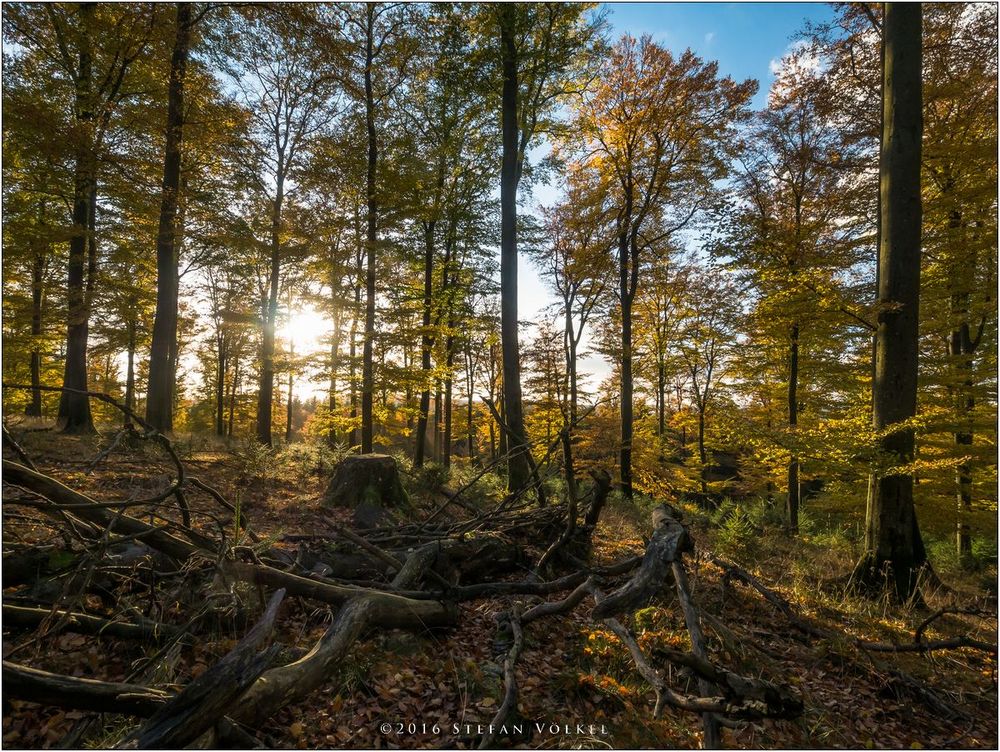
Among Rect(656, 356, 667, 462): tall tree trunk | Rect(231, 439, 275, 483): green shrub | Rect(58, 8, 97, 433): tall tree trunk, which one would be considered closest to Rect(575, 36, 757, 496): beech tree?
Rect(656, 356, 667, 462): tall tree trunk

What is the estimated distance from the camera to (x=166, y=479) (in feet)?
20.5

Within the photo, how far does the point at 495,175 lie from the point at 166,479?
11.9m

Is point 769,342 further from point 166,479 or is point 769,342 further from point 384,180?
point 166,479

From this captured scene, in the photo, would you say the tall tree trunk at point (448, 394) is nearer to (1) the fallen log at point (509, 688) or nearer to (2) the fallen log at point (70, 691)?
(1) the fallen log at point (509, 688)

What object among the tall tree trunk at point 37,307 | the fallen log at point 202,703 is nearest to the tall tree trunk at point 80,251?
the tall tree trunk at point 37,307

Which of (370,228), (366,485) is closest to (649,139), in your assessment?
(370,228)

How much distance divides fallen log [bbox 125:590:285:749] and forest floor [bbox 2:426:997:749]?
1.85ft

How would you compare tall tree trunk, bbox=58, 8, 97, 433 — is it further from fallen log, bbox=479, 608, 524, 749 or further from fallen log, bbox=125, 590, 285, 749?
fallen log, bbox=479, 608, 524, 749

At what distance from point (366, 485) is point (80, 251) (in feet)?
40.2

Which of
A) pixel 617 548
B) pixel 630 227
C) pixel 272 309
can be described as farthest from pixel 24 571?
pixel 630 227

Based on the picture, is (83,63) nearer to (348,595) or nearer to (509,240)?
(509,240)

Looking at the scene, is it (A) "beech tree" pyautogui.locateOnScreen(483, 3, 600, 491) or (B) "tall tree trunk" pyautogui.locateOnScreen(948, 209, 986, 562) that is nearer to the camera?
(B) "tall tree trunk" pyautogui.locateOnScreen(948, 209, 986, 562)

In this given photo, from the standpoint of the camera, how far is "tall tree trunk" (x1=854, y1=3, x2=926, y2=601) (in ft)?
17.4

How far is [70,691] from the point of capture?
2059 mm
